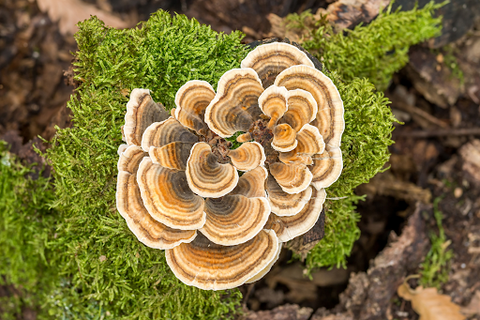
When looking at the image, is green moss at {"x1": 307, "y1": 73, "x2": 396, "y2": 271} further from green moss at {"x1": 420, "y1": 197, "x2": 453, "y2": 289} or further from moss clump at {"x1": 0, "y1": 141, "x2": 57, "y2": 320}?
moss clump at {"x1": 0, "y1": 141, "x2": 57, "y2": 320}

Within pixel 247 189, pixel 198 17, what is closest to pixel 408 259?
pixel 247 189

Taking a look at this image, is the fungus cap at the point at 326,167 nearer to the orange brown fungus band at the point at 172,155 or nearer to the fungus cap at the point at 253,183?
the fungus cap at the point at 253,183

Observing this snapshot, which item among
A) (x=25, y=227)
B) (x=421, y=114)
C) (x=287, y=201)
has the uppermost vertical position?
(x=25, y=227)

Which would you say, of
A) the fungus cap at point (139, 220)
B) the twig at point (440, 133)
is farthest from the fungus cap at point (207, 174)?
the twig at point (440, 133)

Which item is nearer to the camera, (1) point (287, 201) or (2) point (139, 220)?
→ (2) point (139, 220)

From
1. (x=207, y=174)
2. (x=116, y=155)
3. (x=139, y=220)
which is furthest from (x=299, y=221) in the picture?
(x=116, y=155)

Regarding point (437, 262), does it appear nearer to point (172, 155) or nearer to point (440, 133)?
point (440, 133)

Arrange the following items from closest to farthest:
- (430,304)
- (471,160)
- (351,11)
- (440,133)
A: (351,11) < (430,304) < (471,160) < (440,133)

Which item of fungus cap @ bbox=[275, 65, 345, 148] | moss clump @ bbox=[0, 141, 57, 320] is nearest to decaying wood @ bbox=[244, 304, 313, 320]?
fungus cap @ bbox=[275, 65, 345, 148]

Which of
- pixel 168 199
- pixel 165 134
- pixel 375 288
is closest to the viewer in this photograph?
pixel 168 199
